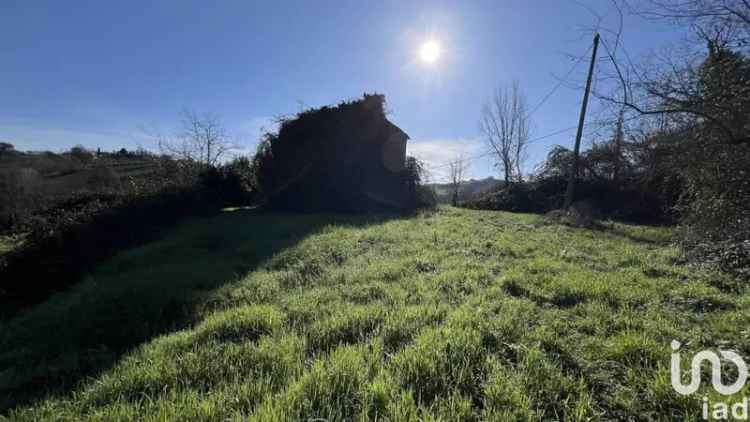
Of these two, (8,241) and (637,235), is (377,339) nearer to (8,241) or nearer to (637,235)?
(637,235)

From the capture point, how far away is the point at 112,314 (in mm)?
3438

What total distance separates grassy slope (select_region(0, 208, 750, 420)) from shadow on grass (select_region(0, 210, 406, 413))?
0.03 metres

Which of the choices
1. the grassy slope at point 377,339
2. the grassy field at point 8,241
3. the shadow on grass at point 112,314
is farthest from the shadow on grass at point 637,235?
the grassy field at point 8,241

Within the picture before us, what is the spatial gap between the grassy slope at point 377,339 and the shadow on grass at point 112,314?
0.08 ft

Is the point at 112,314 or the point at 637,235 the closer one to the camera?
the point at 112,314

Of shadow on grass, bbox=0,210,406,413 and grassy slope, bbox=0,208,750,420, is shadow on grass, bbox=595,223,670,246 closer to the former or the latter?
grassy slope, bbox=0,208,750,420

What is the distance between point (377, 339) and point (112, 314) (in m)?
3.51

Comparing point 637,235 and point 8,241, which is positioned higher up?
point 637,235

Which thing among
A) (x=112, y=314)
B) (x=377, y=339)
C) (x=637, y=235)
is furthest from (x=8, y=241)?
(x=637, y=235)

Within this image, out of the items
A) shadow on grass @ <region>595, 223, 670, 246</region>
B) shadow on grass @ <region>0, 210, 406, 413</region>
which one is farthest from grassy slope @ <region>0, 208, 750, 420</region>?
shadow on grass @ <region>595, 223, 670, 246</region>

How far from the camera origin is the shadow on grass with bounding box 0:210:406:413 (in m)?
2.29

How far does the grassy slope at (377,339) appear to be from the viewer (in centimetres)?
164

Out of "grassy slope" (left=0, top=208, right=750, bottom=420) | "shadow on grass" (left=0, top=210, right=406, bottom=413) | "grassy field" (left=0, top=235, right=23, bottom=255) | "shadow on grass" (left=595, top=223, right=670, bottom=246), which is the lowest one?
"grassy field" (left=0, top=235, right=23, bottom=255)

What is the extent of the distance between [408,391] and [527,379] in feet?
2.66
